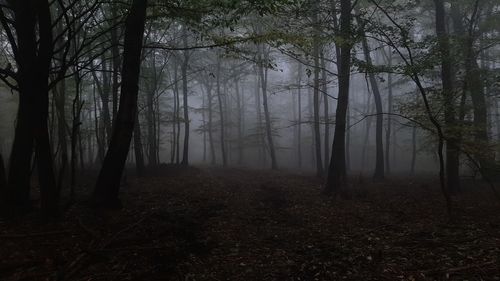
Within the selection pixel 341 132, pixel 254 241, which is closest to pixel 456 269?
pixel 254 241

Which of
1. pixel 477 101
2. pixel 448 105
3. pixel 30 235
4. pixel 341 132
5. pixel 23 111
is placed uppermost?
pixel 477 101

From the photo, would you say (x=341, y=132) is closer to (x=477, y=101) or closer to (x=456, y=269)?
(x=477, y=101)

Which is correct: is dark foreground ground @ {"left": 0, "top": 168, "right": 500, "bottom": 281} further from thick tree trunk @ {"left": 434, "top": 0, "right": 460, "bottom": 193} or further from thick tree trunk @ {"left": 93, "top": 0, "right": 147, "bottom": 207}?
thick tree trunk @ {"left": 434, "top": 0, "right": 460, "bottom": 193}

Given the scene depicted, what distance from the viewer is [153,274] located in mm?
5965

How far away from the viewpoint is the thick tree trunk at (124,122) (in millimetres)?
9211

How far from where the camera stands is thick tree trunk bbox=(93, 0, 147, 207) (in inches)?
363

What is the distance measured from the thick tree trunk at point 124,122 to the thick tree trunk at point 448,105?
857cm

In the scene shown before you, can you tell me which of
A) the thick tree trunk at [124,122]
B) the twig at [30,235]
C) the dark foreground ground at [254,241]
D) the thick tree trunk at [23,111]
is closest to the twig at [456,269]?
the dark foreground ground at [254,241]

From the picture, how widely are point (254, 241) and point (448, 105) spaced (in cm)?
716

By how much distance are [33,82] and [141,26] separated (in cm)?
310

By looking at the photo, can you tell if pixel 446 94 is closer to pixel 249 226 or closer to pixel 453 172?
pixel 453 172

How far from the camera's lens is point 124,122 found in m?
9.27

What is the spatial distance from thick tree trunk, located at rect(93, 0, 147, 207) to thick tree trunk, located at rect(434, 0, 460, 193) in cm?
857

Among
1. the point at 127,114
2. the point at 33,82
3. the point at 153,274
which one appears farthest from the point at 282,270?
the point at 33,82
